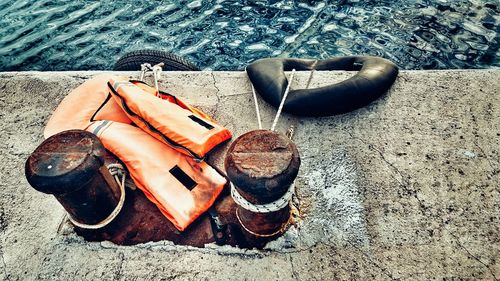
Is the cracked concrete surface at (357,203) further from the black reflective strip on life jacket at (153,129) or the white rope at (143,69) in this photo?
the white rope at (143,69)

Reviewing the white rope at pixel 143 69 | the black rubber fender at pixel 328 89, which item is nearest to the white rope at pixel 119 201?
the white rope at pixel 143 69

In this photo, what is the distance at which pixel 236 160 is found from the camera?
78.0 inches

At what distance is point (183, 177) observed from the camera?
8.12 ft

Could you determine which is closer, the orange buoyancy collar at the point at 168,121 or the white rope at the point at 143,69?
the orange buoyancy collar at the point at 168,121

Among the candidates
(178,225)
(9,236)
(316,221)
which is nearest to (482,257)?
(316,221)

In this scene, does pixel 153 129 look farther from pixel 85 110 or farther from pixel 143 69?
pixel 143 69

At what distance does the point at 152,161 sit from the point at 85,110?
30.9 inches

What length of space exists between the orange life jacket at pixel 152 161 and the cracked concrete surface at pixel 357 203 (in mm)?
280

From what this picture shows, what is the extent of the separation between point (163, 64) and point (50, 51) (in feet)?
11.0

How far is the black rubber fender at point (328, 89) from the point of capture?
286 cm

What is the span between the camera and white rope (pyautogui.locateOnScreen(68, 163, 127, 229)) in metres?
2.29

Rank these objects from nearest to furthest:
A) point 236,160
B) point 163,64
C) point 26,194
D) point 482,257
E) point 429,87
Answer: point 236,160, point 482,257, point 26,194, point 429,87, point 163,64

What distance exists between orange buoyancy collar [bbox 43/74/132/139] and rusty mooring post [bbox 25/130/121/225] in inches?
21.2

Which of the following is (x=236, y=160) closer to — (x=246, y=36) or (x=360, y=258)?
(x=360, y=258)
